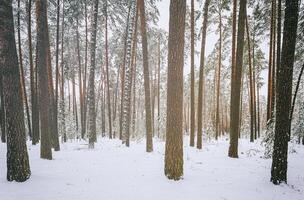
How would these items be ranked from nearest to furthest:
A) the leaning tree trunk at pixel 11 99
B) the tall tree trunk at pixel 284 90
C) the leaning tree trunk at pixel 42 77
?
the leaning tree trunk at pixel 11 99
the tall tree trunk at pixel 284 90
the leaning tree trunk at pixel 42 77

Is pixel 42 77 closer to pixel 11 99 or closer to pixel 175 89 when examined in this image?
pixel 11 99

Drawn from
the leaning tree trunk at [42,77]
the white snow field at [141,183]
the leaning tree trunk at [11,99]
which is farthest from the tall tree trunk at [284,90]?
the leaning tree trunk at [42,77]

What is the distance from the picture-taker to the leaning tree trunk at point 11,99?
19.4 ft

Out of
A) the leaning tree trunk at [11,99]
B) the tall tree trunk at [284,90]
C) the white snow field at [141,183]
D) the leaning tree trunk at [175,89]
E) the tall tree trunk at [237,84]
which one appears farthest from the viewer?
the tall tree trunk at [237,84]

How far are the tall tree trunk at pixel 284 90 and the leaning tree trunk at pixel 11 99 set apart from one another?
6.93m

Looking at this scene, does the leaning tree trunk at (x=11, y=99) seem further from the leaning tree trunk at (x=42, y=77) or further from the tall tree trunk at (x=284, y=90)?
the tall tree trunk at (x=284, y=90)

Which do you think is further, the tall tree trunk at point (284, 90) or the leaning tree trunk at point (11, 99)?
the tall tree trunk at point (284, 90)

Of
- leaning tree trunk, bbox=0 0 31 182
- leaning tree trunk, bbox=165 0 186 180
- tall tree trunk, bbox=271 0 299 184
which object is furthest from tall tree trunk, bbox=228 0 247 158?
leaning tree trunk, bbox=0 0 31 182

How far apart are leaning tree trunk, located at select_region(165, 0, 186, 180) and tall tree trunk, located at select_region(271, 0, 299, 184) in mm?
2853

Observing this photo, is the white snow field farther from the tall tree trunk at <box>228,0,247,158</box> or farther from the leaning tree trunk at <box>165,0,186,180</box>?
the tall tree trunk at <box>228,0,247,158</box>

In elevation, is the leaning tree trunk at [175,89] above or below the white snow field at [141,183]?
above

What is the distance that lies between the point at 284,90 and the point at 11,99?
728cm

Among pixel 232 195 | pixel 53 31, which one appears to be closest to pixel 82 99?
pixel 53 31

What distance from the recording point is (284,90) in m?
6.72
